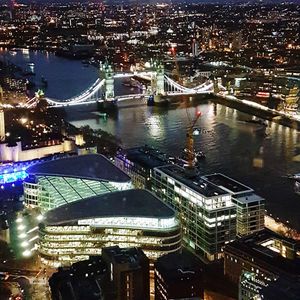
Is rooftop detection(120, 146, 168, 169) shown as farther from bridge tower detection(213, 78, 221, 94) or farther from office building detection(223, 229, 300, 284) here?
bridge tower detection(213, 78, 221, 94)

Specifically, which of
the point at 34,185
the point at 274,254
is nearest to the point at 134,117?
the point at 34,185

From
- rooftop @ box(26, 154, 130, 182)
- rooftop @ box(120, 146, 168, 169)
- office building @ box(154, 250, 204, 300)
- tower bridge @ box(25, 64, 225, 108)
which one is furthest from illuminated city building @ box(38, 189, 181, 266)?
tower bridge @ box(25, 64, 225, 108)

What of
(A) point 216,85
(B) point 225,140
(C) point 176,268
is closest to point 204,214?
(C) point 176,268

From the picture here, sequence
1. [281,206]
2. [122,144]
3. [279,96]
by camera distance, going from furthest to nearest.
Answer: [279,96] → [122,144] → [281,206]

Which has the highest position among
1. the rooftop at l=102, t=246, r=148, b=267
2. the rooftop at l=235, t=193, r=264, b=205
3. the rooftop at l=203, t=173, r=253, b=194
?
the rooftop at l=203, t=173, r=253, b=194

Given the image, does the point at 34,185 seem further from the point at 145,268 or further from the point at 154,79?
the point at 154,79

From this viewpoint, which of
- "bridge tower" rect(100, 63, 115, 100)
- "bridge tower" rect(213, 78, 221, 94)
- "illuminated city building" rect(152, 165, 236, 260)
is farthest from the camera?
"bridge tower" rect(213, 78, 221, 94)
